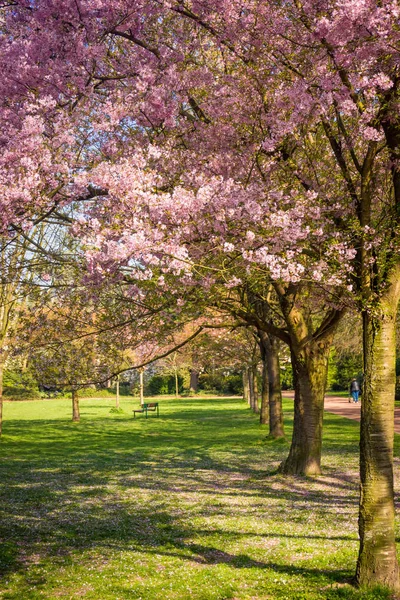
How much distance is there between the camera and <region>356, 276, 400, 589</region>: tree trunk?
23.2 ft

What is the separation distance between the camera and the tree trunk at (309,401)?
1459cm

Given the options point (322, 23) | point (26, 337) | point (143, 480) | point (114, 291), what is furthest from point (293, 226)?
point (143, 480)

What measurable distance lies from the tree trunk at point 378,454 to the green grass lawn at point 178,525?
13.9 inches

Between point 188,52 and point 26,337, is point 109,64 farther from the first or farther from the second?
point 26,337

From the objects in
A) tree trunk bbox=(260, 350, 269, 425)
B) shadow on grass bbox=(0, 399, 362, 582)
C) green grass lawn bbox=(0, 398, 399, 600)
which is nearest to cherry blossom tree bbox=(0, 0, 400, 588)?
green grass lawn bbox=(0, 398, 399, 600)

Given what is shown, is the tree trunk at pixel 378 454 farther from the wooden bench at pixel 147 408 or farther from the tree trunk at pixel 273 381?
the wooden bench at pixel 147 408

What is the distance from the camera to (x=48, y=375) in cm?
1289

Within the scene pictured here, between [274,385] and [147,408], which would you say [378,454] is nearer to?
[274,385]

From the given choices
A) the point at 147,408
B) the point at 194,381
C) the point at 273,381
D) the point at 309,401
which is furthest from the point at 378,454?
the point at 194,381

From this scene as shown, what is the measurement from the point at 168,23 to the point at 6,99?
3985mm

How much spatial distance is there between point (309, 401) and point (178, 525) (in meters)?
5.04

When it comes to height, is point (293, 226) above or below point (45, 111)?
below

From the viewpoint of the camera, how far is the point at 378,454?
23.5ft

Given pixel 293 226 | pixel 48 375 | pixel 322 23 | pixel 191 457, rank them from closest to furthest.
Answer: pixel 322 23 < pixel 293 226 < pixel 48 375 < pixel 191 457
